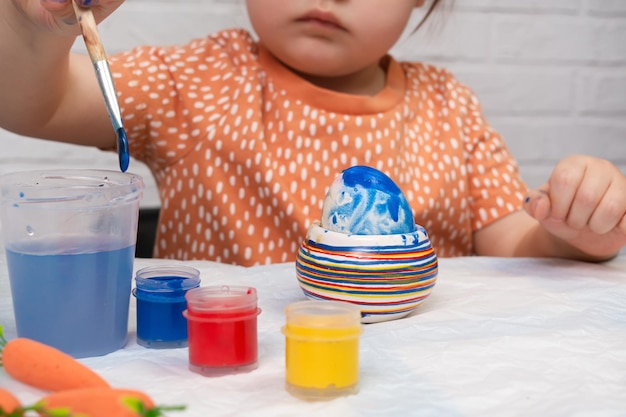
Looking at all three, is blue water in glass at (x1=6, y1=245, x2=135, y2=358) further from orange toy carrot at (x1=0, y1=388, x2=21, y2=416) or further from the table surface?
orange toy carrot at (x1=0, y1=388, x2=21, y2=416)

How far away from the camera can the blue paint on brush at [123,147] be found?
57 centimetres

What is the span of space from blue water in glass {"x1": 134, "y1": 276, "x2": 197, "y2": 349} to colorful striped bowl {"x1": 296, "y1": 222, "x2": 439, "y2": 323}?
0.42 feet

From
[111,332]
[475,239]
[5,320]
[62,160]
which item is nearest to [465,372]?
[111,332]

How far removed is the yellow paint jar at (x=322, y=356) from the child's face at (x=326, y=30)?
0.62 m

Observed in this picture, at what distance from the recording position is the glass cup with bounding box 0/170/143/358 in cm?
51

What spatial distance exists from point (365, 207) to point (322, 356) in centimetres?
20

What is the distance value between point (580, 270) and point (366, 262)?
1.20ft

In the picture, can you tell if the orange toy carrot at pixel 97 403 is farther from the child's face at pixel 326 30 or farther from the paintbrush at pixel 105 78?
the child's face at pixel 326 30

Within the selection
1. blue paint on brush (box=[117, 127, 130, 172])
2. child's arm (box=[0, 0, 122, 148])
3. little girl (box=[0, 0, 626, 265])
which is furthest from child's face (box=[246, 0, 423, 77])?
blue paint on brush (box=[117, 127, 130, 172])

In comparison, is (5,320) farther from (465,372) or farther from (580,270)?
(580,270)

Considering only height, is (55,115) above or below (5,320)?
above

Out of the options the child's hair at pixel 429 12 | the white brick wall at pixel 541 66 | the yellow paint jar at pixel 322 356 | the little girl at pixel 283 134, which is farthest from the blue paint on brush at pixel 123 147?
the white brick wall at pixel 541 66

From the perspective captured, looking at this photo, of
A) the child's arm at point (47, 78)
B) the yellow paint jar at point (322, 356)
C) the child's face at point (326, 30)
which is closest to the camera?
the yellow paint jar at point (322, 356)

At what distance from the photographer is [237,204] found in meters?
1.05
